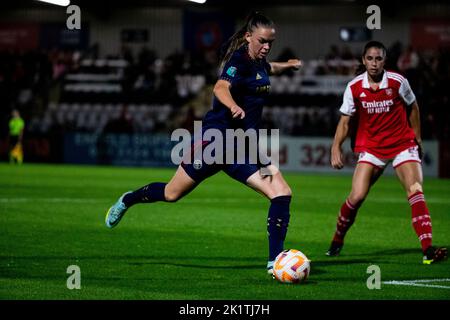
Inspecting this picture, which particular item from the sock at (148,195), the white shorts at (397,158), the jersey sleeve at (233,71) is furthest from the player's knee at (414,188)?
the sock at (148,195)

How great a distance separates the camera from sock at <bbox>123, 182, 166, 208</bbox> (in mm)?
10320

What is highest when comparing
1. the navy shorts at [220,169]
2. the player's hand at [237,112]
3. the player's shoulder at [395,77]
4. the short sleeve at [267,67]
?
the short sleeve at [267,67]

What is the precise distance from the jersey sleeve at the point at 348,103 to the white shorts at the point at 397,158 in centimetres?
50

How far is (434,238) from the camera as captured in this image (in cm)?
1320

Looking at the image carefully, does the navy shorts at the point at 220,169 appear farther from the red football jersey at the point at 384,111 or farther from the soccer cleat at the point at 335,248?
the soccer cleat at the point at 335,248

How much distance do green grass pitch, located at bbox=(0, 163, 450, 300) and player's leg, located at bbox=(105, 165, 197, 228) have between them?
515 millimetres

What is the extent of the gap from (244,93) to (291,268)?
5.73 ft

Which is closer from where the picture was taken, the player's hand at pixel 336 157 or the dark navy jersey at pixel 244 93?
the dark navy jersey at pixel 244 93

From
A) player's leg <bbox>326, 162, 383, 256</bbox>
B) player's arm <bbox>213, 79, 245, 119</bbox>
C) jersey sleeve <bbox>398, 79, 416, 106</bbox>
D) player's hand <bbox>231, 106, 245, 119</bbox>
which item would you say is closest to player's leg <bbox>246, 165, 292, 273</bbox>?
player's arm <bbox>213, 79, 245, 119</bbox>

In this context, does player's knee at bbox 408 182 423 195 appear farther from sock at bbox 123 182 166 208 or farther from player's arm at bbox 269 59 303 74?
sock at bbox 123 182 166 208

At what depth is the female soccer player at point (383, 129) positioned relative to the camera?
10.7 m

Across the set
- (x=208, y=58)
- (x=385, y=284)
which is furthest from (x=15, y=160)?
(x=385, y=284)

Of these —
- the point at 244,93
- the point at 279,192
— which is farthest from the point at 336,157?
the point at 244,93

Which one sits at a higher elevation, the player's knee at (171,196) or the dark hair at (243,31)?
the dark hair at (243,31)
